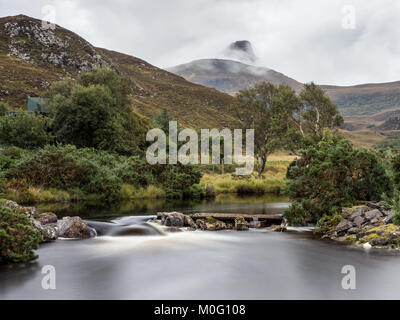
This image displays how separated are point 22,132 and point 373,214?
3660 centimetres

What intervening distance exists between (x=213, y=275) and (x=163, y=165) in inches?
1065

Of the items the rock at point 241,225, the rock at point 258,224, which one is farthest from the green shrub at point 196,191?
the rock at point 258,224

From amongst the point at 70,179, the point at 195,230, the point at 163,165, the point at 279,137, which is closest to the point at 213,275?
the point at 195,230

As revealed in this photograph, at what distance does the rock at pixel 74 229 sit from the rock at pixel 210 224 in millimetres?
5386

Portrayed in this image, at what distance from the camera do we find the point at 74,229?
17.0 metres

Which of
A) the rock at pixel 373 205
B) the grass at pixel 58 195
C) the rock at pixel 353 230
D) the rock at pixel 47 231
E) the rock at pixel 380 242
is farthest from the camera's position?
the grass at pixel 58 195

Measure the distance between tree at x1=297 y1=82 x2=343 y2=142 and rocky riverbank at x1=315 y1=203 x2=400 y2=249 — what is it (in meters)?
39.6

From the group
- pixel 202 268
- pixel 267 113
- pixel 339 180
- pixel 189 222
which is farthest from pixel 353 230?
pixel 267 113

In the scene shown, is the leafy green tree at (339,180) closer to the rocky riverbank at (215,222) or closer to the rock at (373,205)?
the rock at (373,205)

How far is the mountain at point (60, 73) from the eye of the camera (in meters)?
90.9

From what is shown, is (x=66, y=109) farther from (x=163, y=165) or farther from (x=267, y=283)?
(x=267, y=283)

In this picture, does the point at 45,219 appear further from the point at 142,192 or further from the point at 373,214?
the point at 142,192

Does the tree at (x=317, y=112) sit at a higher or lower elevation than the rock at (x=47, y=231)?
higher

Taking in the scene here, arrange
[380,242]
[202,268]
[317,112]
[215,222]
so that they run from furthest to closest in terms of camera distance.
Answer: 1. [317,112]
2. [215,222]
3. [380,242]
4. [202,268]
